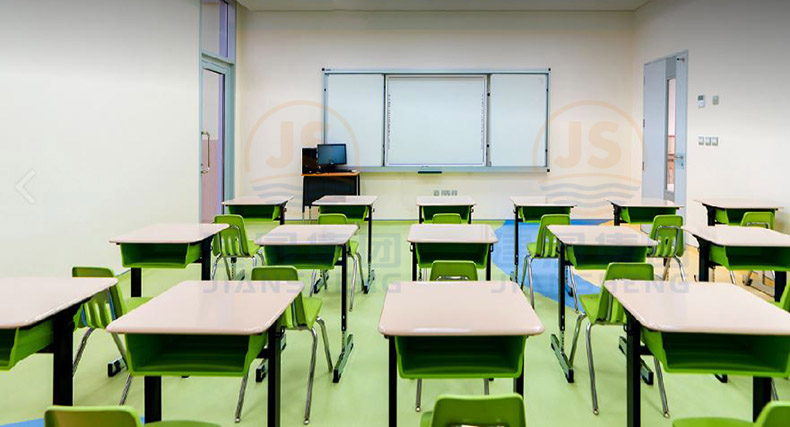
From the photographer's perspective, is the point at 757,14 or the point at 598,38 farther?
the point at 598,38

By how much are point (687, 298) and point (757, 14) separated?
5116 mm

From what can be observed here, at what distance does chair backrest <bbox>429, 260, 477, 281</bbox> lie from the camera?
2.91 m

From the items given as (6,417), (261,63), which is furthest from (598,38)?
(6,417)

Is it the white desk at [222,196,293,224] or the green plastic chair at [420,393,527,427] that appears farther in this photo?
the white desk at [222,196,293,224]

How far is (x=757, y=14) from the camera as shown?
5543 mm

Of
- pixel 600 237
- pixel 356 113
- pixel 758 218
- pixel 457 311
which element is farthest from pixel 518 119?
pixel 457 311

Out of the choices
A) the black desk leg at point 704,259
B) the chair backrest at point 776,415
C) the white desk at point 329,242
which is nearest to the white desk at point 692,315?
the chair backrest at point 776,415

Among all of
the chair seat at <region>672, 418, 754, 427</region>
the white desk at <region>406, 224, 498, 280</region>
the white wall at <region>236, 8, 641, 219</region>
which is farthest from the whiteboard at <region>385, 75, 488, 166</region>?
the chair seat at <region>672, 418, 754, 427</region>

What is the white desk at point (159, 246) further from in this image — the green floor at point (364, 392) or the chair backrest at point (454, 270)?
the chair backrest at point (454, 270)

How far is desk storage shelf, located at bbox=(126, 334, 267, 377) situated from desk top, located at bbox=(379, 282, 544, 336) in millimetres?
593

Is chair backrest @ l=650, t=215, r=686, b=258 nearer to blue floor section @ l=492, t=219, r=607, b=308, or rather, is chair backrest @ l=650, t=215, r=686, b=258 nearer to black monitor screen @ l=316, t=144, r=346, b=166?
blue floor section @ l=492, t=219, r=607, b=308

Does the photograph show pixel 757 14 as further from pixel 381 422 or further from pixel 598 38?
pixel 381 422

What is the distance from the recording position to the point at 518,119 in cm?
876

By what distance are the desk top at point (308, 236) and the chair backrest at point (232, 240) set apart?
2.56 feet
